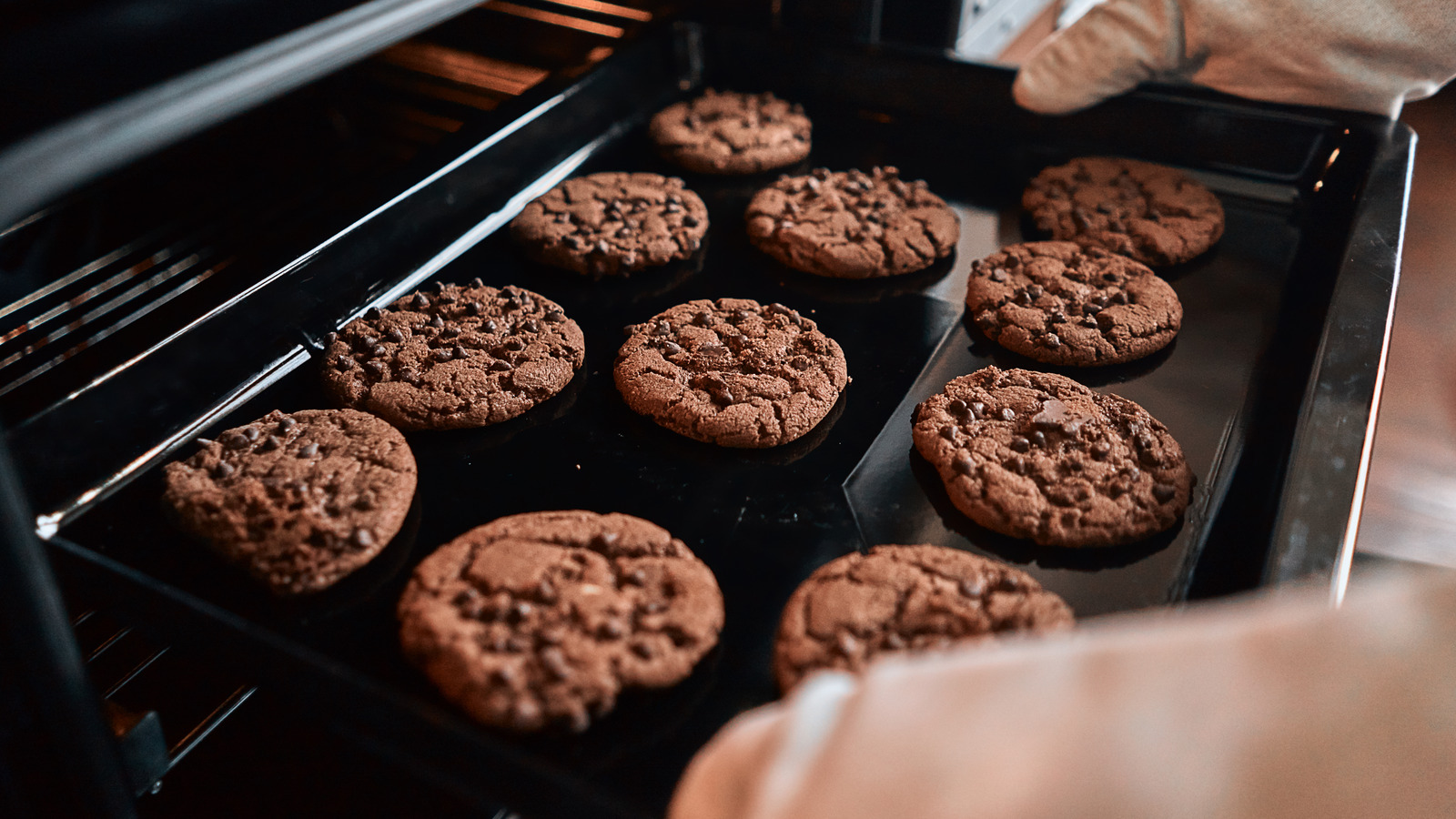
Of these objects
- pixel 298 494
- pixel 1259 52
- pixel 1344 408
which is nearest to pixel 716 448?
pixel 298 494

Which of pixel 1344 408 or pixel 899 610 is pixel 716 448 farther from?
pixel 1344 408

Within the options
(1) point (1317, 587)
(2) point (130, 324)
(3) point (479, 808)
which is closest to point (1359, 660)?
(1) point (1317, 587)

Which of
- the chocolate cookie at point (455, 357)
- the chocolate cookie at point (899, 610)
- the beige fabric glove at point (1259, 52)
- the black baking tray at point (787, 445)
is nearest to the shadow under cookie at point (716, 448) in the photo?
the black baking tray at point (787, 445)

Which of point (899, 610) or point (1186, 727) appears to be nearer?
point (1186, 727)

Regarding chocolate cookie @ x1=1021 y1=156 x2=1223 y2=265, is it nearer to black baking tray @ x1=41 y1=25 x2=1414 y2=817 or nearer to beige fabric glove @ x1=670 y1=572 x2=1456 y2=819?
black baking tray @ x1=41 y1=25 x2=1414 y2=817

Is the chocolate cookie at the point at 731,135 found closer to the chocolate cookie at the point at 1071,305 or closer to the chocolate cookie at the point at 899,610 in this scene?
the chocolate cookie at the point at 1071,305
